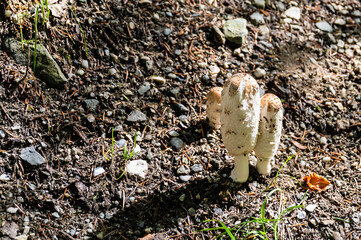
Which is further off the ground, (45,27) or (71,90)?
(45,27)

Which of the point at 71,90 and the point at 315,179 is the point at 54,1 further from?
the point at 315,179

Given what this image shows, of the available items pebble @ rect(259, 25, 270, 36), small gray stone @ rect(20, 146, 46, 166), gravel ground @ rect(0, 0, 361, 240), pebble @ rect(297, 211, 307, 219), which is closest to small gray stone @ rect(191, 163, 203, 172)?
gravel ground @ rect(0, 0, 361, 240)

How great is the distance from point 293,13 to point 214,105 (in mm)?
2203

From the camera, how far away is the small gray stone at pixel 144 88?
3562 millimetres

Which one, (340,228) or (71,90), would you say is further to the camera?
(71,90)

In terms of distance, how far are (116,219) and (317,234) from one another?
1652 mm

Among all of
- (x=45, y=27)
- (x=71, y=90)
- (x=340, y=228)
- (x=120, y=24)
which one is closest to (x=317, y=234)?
(x=340, y=228)

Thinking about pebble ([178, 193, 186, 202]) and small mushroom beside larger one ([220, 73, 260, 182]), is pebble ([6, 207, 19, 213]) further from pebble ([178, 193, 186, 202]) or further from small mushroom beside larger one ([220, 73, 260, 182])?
small mushroom beside larger one ([220, 73, 260, 182])

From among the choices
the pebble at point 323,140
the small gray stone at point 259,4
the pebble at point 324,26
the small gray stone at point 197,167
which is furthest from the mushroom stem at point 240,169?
the pebble at point 324,26

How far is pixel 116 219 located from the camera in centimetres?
287

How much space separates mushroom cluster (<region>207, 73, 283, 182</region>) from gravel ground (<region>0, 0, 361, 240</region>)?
1.56 feet

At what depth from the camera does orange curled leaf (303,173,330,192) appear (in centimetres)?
317

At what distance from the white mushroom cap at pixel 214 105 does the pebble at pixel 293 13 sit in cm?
203

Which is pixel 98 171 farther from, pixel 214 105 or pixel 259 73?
pixel 259 73
